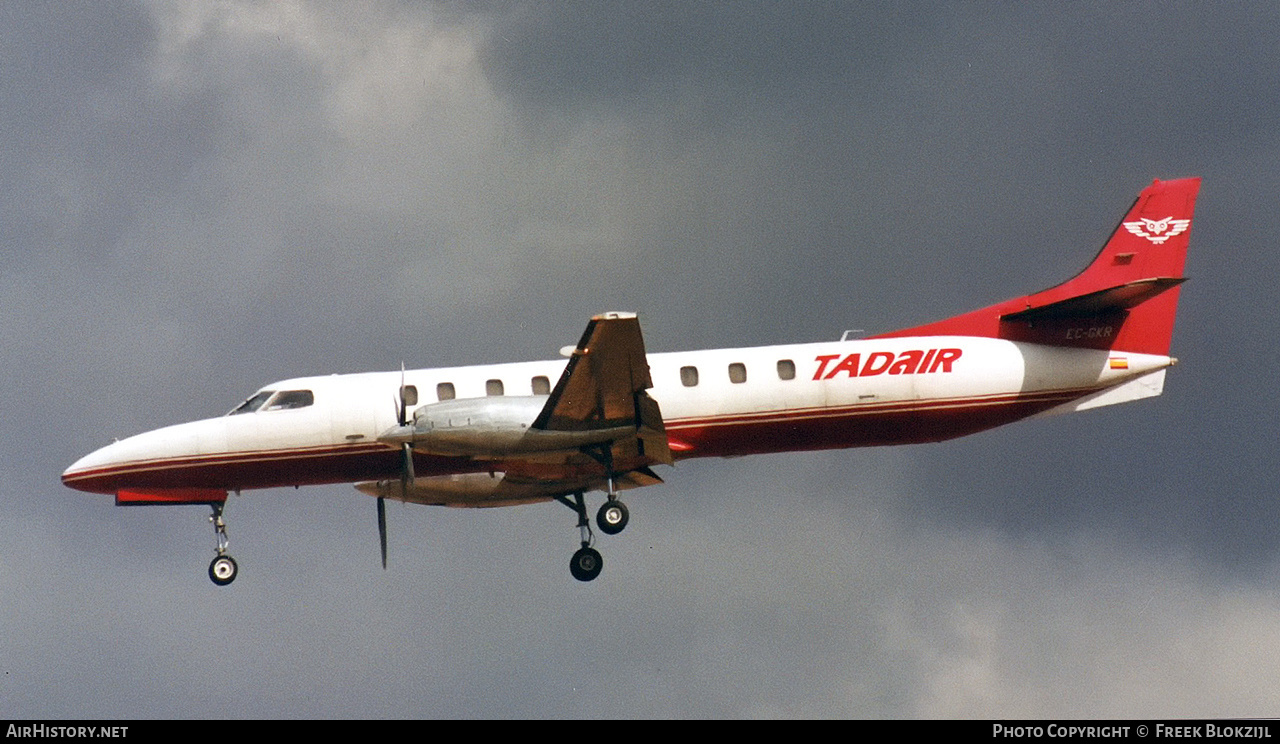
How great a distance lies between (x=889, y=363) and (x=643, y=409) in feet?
18.8

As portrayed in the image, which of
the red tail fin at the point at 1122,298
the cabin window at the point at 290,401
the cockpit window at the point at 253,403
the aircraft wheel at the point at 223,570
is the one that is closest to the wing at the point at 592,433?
the cabin window at the point at 290,401

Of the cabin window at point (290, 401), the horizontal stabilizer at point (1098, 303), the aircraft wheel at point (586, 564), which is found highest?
the horizontal stabilizer at point (1098, 303)

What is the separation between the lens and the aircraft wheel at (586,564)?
36.8m

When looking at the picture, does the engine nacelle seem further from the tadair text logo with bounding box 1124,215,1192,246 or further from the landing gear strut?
the tadair text logo with bounding box 1124,215,1192,246

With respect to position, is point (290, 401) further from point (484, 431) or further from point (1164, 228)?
point (1164, 228)

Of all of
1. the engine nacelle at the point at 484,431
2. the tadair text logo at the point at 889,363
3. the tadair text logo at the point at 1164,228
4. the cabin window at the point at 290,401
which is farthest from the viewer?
the tadair text logo at the point at 1164,228

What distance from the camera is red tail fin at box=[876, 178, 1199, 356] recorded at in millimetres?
37438

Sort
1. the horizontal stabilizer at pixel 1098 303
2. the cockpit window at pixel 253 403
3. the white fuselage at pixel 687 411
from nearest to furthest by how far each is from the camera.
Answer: the white fuselage at pixel 687 411, the cockpit window at pixel 253 403, the horizontal stabilizer at pixel 1098 303

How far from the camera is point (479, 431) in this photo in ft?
110

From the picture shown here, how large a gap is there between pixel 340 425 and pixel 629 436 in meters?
5.82

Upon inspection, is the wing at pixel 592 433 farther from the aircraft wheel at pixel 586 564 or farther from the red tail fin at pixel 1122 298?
the red tail fin at pixel 1122 298

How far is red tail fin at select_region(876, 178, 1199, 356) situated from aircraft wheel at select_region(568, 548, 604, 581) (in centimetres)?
763

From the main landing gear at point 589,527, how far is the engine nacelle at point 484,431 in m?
1.62

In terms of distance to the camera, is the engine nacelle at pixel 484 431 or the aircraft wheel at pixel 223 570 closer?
the engine nacelle at pixel 484 431
